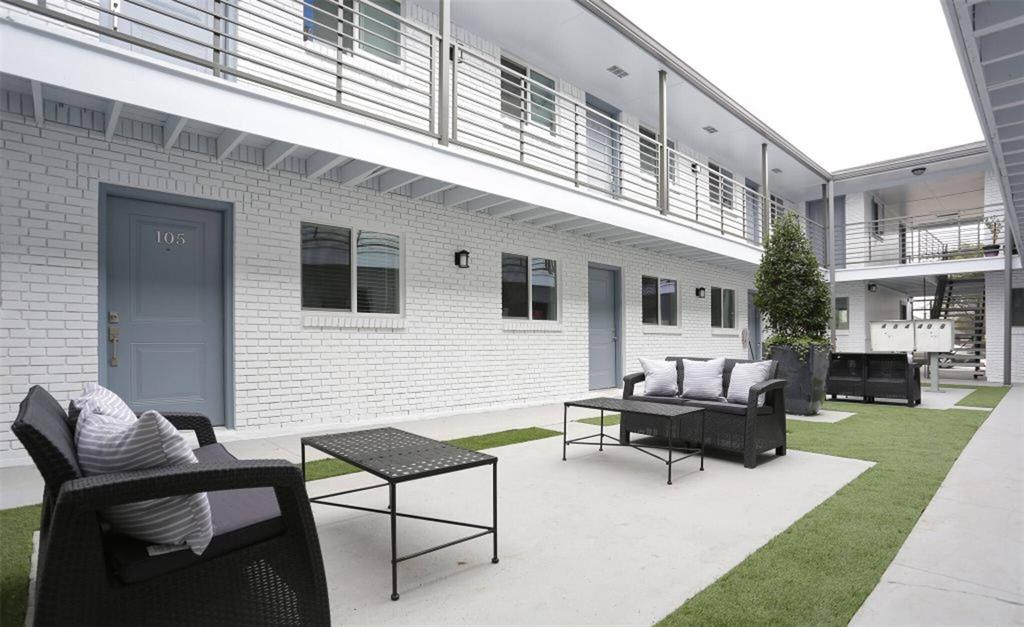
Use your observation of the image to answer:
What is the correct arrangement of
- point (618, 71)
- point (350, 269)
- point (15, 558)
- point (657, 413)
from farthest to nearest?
point (618, 71) < point (350, 269) < point (657, 413) < point (15, 558)

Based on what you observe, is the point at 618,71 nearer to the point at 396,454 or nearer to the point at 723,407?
the point at 723,407

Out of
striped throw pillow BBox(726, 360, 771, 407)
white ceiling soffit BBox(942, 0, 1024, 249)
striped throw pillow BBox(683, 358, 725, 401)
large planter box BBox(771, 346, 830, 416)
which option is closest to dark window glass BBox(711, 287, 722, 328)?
large planter box BBox(771, 346, 830, 416)

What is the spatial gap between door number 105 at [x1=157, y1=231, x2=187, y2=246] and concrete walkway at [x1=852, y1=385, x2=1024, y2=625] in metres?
5.96

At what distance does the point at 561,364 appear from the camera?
920 cm

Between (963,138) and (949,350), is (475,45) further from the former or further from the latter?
(963,138)

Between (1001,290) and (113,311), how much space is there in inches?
719

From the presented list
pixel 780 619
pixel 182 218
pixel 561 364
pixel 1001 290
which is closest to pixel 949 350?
pixel 1001 290

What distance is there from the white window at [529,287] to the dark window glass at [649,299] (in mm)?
2796

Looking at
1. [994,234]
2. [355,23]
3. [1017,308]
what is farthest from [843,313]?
[355,23]

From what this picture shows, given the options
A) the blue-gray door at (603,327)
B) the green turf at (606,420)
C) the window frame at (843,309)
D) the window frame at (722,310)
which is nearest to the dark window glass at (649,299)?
the blue-gray door at (603,327)

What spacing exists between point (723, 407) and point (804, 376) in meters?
3.68

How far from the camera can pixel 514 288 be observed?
866 cm

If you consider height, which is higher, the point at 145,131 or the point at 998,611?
the point at 145,131

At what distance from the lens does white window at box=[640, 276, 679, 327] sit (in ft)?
37.1
